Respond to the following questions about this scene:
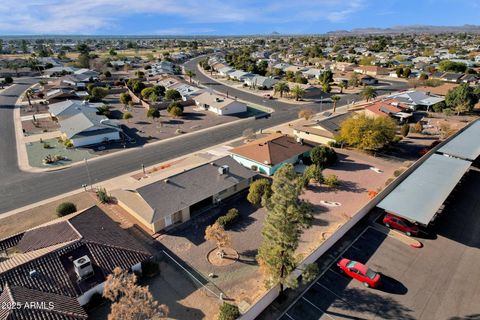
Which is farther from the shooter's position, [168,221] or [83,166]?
[83,166]

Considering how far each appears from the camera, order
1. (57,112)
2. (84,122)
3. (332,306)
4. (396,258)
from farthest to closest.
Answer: (57,112) < (84,122) < (396,258) < (332,306)

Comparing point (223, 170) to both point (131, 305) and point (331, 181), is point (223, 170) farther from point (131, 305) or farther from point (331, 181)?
point (131, 305)

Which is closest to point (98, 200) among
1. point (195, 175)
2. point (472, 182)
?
point (195, 175)

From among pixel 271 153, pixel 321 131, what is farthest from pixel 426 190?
pixel 321 131

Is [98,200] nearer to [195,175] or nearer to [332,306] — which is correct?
[195,175]

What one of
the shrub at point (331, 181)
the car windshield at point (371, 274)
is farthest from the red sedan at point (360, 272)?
the shrub at point (331, 181)

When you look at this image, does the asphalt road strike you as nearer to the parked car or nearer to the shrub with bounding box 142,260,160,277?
the shrub with bounding box 142,260,160,277
